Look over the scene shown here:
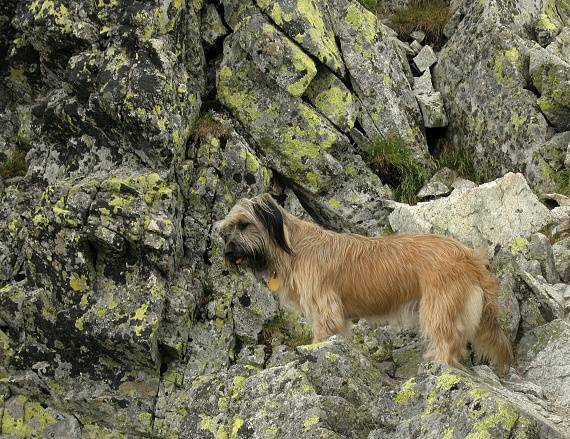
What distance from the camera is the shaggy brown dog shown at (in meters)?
10.1

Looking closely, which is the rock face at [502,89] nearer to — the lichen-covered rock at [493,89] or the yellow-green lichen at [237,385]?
the lichen-covered rock at [493,89]

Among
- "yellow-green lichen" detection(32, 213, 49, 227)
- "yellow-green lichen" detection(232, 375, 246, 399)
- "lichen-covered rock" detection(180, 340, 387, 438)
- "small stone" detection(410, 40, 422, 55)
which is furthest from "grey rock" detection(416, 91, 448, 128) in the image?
"yellow-green lichen" detection(232, 375, 246, 399)

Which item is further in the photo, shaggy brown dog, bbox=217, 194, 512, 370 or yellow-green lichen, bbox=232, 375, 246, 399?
shaggy brown dog, bbox=217, 194, 512, 370

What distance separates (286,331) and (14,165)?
5431 mm

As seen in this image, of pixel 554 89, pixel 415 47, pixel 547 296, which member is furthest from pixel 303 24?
pixel 547 296

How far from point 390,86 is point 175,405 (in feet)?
21.6

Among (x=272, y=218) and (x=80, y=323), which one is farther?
(x=80, y=323)

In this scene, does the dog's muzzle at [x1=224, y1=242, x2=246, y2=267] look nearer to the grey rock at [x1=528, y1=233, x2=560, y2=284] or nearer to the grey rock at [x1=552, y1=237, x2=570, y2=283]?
the grey rock at [x1=528, y1=233, x2=560, y2=284]

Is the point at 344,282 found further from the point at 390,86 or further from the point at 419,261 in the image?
the point at 390,86

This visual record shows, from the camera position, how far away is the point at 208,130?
13719mm

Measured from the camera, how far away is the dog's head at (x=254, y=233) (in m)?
10.8

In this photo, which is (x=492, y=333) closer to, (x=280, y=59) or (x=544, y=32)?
(x=280, y=59)

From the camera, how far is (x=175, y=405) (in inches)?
484

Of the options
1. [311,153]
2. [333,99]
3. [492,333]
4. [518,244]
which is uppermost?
[518,244]
